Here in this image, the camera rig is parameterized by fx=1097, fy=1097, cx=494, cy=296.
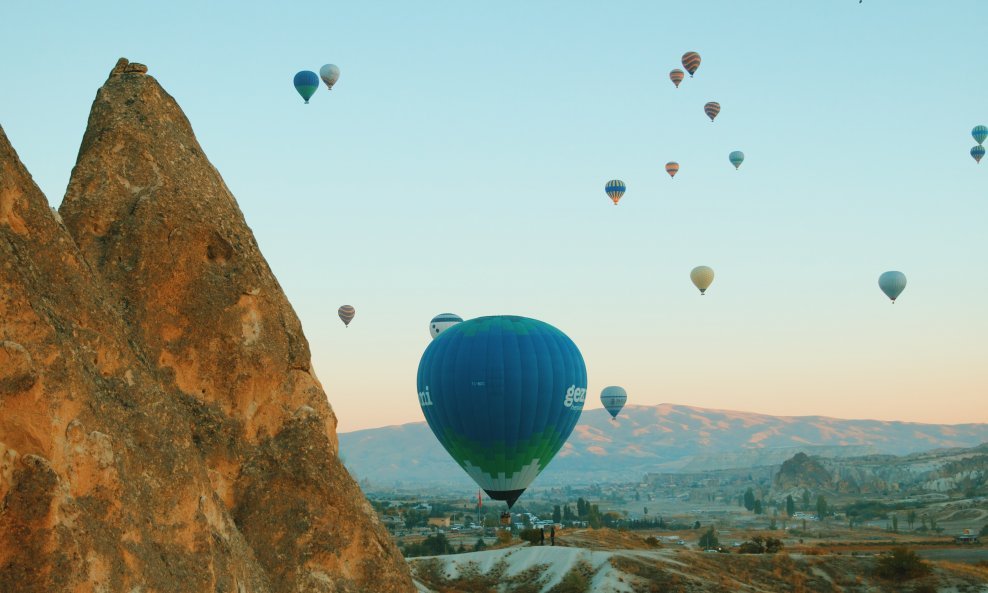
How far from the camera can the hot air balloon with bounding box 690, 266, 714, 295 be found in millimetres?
92688

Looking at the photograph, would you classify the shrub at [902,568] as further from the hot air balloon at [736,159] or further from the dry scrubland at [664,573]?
the hot air balloon at [736,159]

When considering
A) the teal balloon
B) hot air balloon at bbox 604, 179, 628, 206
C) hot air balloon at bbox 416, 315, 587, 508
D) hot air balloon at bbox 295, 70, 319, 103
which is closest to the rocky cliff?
hot air balloon at bbox 416, 315, 587, 508

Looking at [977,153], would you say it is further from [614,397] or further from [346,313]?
[346,313]

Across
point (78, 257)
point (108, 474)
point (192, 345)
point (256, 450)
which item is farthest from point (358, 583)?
point (78, 257)

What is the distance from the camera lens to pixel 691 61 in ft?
293

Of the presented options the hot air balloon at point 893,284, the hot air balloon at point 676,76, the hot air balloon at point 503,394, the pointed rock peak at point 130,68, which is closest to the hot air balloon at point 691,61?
the hot air balloon at point 676,76

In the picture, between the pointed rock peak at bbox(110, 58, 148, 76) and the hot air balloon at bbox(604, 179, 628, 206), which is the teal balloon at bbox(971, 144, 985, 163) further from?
the pointed rock peak at bbox(110, 58, 148, 76)

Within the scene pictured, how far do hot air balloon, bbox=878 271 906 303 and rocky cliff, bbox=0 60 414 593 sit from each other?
8426 cm

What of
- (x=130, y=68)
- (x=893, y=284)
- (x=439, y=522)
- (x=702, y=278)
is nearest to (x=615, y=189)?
(x=702, y=278)

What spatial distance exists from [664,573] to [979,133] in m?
61.8

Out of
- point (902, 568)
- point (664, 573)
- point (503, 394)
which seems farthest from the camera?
point (902, 568)

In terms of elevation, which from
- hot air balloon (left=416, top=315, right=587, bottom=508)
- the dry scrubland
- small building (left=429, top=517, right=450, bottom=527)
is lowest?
the dry scrubland

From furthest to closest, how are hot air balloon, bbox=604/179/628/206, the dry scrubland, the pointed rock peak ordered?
hot air balloon, bbox=604/179/628/206, the dry scrubland, the pointed rock peak

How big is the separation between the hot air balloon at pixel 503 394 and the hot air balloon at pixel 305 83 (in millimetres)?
22315
